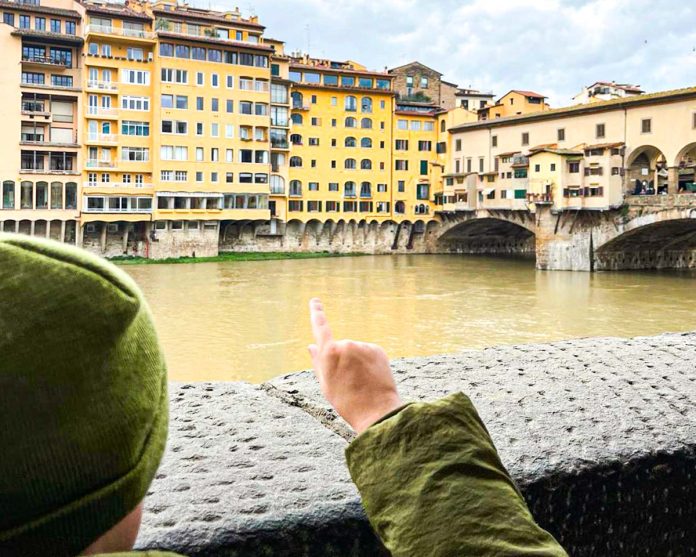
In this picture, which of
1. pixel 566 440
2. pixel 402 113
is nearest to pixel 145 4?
pixel 402 113

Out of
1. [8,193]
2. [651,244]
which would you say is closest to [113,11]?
[8,193]

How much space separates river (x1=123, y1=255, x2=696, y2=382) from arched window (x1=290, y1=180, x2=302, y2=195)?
8.16 meters

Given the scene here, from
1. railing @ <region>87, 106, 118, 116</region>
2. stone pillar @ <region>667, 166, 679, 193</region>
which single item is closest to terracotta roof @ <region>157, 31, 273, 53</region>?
railing @ <region>87, 106, 118, 116</region>

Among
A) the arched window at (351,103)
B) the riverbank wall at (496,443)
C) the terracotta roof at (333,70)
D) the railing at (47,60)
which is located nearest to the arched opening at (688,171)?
the terracotta roof at (333,70)

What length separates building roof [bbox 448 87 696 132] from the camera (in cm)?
3029

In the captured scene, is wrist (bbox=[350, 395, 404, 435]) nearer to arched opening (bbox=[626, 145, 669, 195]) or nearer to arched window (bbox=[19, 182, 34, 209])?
arched opening (bbox=[626, 145, 669, 195])

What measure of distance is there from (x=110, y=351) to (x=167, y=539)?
352mm

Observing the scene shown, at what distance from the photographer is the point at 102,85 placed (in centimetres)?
3478

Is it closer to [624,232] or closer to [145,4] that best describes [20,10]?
[145,4]

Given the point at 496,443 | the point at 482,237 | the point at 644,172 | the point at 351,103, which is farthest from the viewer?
the point at 482,237

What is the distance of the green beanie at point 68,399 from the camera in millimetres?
631

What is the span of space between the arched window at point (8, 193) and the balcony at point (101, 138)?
12.2ft

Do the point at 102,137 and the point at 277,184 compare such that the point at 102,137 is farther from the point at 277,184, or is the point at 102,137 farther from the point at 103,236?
the point at 277,184

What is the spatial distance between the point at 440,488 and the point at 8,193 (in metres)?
35.1
